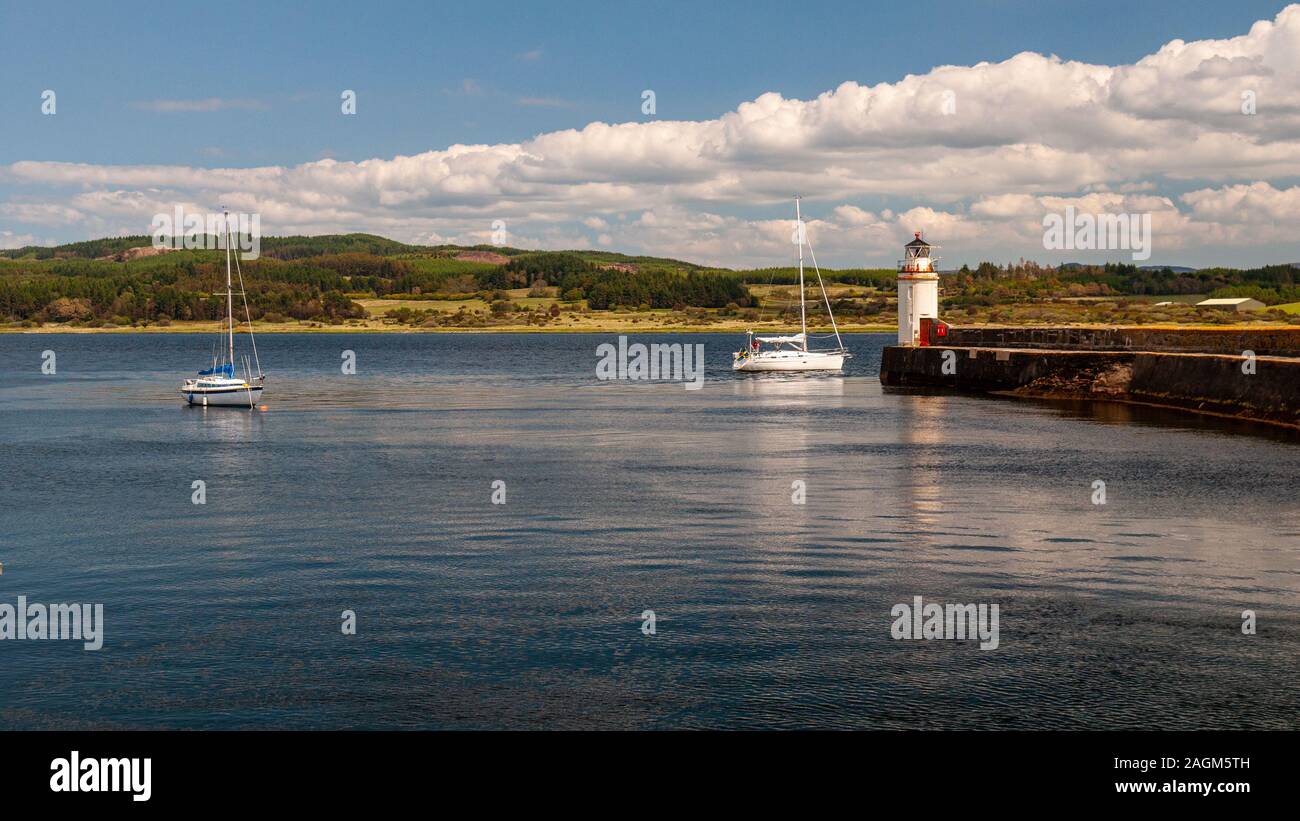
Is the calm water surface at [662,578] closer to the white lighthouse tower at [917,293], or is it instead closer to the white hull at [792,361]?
the white lighthouse tower at [917,293]

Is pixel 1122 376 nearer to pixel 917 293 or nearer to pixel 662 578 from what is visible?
pixel 917 293

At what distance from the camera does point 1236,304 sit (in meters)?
132

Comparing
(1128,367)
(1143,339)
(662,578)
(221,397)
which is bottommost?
(662,578)

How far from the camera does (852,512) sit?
70.0 ft

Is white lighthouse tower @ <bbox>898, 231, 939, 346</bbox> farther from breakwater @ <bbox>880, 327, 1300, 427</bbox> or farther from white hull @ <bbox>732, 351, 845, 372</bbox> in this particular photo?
white hull @ <bbox>732, 351, 845, 372</bbox>

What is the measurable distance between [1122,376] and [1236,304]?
9613cm

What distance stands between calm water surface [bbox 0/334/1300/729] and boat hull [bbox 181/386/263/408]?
16935 millimetres

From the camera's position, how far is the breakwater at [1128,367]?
121 feet

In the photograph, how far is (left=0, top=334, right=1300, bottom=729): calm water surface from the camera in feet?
34.5

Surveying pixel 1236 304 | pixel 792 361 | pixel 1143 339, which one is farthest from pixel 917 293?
pixel 1236 304

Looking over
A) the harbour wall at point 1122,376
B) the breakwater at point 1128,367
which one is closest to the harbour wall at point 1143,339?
the breakwater at point 1128,367

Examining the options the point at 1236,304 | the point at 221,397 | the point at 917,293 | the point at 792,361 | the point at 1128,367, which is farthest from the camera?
the point at 1236,304

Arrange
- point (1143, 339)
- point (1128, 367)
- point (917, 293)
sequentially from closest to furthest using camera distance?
point (1128, 367), point (1143, 339), point (917, 293)
